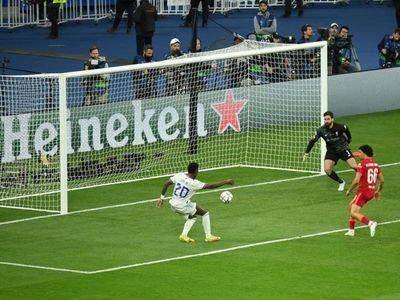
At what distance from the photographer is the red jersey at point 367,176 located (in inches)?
1049

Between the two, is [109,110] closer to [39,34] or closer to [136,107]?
[136,107]

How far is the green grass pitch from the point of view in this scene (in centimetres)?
2362

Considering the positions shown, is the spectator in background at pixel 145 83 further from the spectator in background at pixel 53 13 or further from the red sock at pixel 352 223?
the spectator in background at pixel 53 13

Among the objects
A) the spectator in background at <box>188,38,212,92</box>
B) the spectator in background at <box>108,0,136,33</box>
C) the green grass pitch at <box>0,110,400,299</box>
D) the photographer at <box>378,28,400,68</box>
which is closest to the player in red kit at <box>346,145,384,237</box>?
the green grass pitch at <box>0,110,400,299</box>

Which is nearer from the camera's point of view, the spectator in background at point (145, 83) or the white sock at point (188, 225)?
the white sock at point (188, 225)

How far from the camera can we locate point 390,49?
4097cm

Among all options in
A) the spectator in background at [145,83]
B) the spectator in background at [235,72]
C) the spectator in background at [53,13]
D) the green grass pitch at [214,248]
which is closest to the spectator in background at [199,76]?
the spectator in background at [235,72]

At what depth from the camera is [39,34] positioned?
160 feet

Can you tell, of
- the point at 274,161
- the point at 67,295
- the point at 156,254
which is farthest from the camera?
the point at 274,161

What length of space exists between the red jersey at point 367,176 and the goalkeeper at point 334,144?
14.7 ft

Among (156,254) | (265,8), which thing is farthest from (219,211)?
(265,8)

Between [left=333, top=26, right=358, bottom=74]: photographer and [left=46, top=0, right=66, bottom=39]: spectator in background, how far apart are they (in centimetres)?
998

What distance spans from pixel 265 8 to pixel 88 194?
35.1 feet

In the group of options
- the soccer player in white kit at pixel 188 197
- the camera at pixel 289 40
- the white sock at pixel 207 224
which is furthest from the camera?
the camera at pixel 289 40
